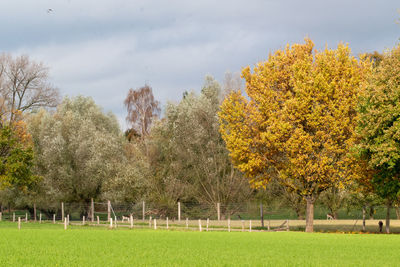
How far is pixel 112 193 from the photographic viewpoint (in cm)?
6006

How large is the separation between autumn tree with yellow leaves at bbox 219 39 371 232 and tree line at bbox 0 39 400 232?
0.12 meters

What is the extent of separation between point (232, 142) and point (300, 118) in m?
6.21

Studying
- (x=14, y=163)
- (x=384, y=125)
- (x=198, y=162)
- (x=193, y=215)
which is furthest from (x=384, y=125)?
(x=14, y=163)

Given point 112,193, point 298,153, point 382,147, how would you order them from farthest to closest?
point 112,193, point 298,153, point 382,147

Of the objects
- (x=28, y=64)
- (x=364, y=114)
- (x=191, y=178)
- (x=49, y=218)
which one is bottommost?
(x=49, y=218)

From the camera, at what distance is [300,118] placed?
41.9m

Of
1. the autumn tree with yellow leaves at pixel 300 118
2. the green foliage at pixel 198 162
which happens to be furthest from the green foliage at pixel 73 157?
the autumn tree with yellow leaves at pixel 300 118

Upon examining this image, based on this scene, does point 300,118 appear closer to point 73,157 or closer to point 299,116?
point 299,116

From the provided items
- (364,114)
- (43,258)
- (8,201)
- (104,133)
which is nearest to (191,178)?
(104,133)

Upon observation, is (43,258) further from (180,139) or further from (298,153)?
(180,139)

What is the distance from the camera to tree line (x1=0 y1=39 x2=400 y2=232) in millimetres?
40469

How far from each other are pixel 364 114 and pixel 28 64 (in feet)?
181

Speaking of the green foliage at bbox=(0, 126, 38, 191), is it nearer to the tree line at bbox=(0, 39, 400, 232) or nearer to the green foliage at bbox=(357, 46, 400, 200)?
the tree line at bbox=(0, 39, 400, 232)

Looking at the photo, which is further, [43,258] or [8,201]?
[8,201]
